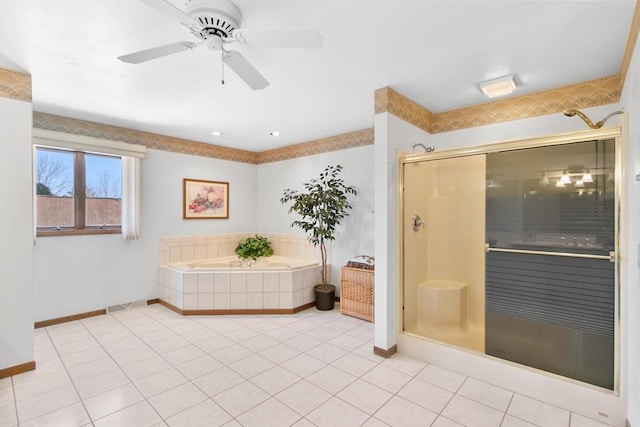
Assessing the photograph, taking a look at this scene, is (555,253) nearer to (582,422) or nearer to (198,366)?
(582,422)

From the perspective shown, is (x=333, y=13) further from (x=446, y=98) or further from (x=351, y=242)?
(x=351, y=242)

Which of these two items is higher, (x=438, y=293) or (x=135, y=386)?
(x=438, y=293)

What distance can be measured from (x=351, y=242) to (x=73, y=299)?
354 centimetres

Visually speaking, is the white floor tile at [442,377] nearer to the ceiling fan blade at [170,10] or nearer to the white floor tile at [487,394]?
the white floor tile at [487,394]

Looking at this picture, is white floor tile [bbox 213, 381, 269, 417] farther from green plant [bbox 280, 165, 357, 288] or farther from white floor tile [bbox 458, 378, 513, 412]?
green plant [bbox 280, 165, 357, 288]

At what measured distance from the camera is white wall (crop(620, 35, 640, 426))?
65.6 inches

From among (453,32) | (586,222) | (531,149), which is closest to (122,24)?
(453,32)

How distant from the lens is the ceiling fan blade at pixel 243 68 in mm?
1835

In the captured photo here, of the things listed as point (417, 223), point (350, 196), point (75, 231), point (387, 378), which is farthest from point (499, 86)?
point (75, 231)

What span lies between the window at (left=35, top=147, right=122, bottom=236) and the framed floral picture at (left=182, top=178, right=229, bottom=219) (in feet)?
2.96

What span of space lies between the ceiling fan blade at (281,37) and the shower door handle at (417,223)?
2.08 m

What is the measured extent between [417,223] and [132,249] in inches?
146

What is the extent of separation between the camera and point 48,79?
105 inches

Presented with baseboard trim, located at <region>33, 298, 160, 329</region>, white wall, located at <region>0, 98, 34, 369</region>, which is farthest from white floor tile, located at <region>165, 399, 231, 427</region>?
baseboard trim, located at <region>33, 298, 160, 329</region>
